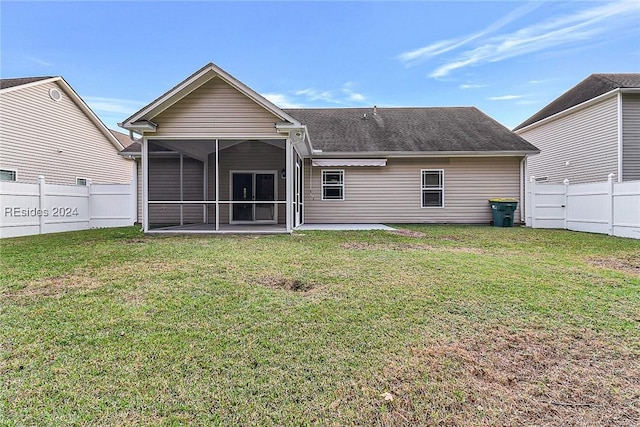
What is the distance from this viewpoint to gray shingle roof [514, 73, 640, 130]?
13.6 metres

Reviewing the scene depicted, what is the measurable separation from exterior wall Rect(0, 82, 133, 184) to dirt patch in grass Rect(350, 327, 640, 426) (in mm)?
16687

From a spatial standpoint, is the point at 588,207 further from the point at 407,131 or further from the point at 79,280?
the point at 79,280

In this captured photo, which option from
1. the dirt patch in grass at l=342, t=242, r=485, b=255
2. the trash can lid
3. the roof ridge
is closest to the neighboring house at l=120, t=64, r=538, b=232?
the trash can lid

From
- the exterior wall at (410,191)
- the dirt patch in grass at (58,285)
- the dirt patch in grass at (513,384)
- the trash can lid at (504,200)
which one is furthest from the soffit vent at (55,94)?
the trash can lid at (504,200)

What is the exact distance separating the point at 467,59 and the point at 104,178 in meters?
20.1

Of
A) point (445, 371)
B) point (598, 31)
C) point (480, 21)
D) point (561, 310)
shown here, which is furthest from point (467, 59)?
point (445, 371)

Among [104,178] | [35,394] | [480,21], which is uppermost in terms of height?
[480,21]

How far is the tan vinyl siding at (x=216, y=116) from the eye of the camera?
9.39 meters

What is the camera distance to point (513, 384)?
228 cm

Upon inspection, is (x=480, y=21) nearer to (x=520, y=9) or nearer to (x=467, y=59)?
(x=520, y=9)

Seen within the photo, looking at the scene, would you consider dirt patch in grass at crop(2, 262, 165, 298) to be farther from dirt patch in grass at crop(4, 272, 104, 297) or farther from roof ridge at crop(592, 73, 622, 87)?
roof ridge at crop(592, 73, 622, 87)

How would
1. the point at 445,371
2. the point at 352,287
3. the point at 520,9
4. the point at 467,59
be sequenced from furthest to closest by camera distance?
the point at 467,59, the point at 520,9, the point at 352,287, the point at 445,371

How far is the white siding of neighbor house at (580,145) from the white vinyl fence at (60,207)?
61.5ft

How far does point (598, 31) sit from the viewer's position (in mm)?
14898
